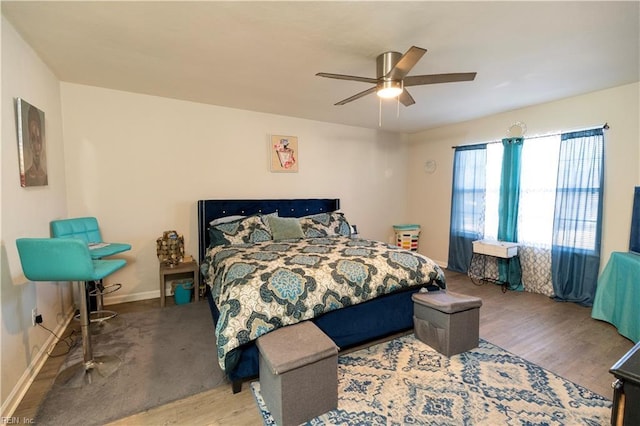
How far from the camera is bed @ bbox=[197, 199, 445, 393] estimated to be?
1964 mm

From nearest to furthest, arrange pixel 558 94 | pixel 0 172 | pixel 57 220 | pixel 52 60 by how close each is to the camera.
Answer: pixel 0 172, pixel 52 60, pixel 57 220, pixel 558 94

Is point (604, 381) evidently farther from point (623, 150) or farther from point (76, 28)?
point (76, 28)

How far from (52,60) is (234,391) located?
3.24m

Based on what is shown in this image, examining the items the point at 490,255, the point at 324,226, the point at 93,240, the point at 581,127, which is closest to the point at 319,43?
the point at 324,226

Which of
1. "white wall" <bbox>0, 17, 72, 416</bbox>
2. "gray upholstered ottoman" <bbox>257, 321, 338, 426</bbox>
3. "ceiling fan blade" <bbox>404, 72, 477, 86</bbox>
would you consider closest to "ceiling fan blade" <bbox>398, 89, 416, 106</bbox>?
"ceiling fan blade" <bbox>404, 72, 477, 86</bbox>

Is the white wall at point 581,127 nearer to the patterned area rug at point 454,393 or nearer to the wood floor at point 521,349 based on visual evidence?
the wood floor at point 521,349

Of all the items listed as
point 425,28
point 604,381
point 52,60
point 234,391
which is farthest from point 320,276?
point 52,60

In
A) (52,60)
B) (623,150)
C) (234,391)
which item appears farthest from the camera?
(623,150)

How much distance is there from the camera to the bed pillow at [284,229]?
362 centimetres

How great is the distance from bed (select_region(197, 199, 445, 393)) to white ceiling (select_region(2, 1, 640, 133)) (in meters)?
1.75

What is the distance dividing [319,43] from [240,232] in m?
2.22

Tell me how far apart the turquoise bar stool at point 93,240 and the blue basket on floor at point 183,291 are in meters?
0.62

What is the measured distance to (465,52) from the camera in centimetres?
237

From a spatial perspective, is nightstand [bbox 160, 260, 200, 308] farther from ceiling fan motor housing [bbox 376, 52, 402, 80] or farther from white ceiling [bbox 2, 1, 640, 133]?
ceiling fan motor housing [bbox 376, 52, 402, 80]
